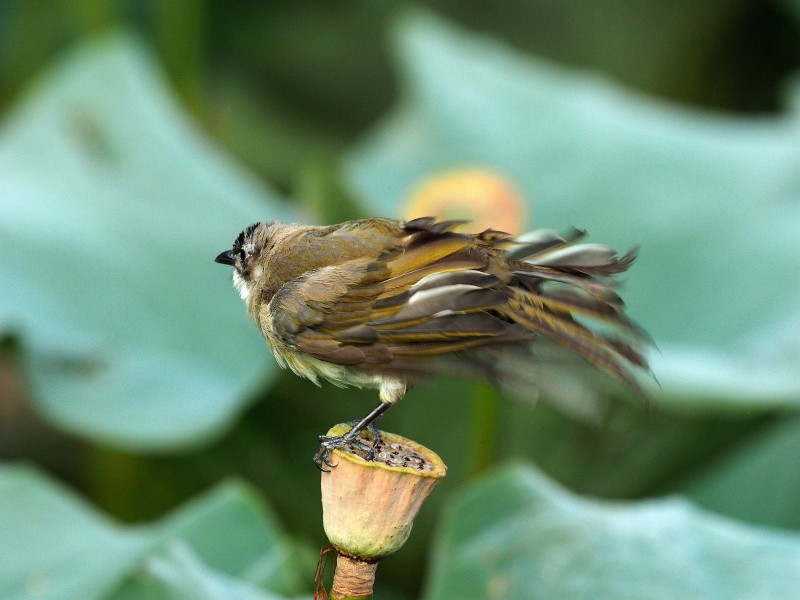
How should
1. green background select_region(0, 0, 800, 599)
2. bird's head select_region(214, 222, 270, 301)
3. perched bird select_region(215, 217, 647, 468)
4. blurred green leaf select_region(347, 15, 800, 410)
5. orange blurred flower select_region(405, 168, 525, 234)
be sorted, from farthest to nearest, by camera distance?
blurred green leaf select_region(347, 15, 800, 410) → orange blurred flower select_region(405, 168, 525, 234) → green background select_region(0, 0, 800, 599) → bird's head select_region(214, 222, 270, 301) → perched bird select_region(215, 217, 647, 468)

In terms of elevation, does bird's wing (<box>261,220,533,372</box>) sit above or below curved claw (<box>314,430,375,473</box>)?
above

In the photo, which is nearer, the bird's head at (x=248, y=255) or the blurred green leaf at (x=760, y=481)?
the bird's head at (x=248, y=255)

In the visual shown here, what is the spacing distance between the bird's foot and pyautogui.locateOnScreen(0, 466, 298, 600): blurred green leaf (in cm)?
50

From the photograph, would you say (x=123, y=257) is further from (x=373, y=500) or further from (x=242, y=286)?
(x=373, y=500)

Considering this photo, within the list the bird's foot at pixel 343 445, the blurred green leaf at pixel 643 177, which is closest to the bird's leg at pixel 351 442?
the bird's foot at pixel 343 445

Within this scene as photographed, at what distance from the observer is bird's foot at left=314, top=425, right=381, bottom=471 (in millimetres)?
1103

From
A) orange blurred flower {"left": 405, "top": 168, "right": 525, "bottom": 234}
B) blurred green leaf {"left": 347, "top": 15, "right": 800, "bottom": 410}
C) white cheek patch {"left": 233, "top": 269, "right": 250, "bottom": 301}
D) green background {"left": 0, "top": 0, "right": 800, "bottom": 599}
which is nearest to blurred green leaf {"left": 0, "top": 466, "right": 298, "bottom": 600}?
green background {"left": 0, "top": 0, "right": 800, "bottom": 599}

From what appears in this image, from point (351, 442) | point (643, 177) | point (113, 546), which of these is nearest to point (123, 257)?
point (113, 546)

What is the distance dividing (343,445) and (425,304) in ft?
0.52

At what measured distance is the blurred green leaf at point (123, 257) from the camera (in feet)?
7.64

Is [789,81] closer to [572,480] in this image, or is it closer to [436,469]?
[572,480]

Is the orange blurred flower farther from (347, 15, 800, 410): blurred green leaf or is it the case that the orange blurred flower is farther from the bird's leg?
the bird's leg

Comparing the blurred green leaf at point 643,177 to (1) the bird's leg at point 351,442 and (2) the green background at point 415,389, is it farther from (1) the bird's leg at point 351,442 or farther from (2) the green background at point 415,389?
(1) the bird's leg at point 351,442

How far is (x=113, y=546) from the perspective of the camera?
1749 mm
